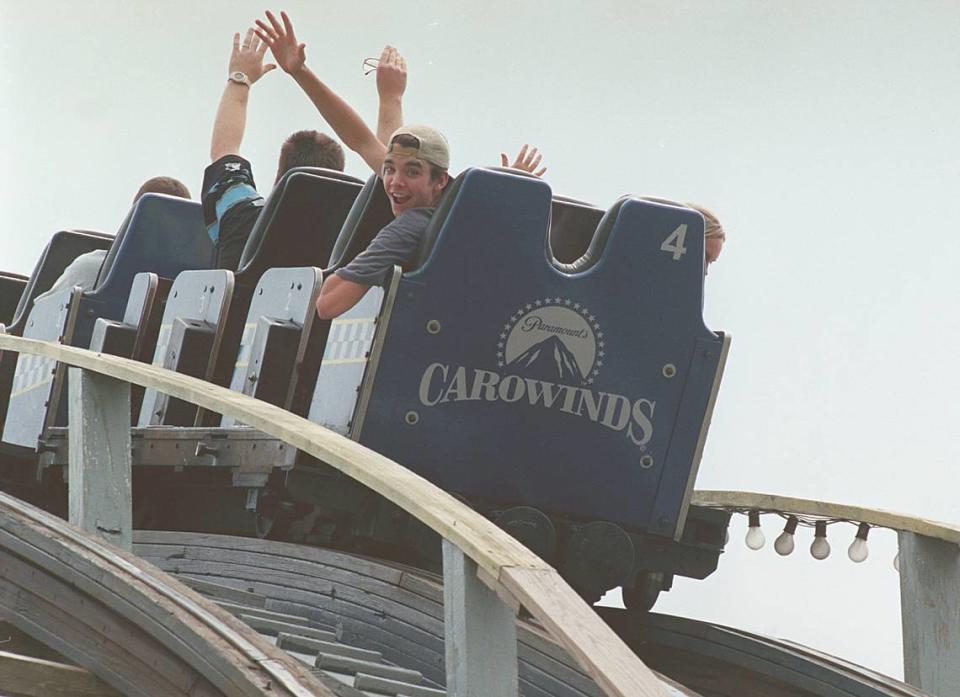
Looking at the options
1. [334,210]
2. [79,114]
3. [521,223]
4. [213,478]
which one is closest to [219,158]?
[334,210]

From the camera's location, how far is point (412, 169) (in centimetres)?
330

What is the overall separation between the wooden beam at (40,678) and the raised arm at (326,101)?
68.1 inches

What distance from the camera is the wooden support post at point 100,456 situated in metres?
2.51

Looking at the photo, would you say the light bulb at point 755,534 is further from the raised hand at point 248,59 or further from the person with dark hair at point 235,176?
the raised hand at point 248,59

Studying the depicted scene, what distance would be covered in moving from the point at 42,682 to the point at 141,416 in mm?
1946

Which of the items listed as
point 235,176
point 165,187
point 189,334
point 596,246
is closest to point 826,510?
point 596,246

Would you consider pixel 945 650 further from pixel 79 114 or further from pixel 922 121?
pixel 79 114

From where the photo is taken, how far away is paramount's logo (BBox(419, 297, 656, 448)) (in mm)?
3213

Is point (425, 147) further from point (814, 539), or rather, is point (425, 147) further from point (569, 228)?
point (814, 539)

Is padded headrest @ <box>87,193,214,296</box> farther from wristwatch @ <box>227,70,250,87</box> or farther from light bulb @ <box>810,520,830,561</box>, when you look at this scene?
light bulb @ <box>810,520,830,561</box>

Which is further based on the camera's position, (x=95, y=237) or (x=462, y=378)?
(x=95, y=237)

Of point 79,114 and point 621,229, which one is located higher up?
point 79,114

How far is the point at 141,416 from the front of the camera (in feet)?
13.3

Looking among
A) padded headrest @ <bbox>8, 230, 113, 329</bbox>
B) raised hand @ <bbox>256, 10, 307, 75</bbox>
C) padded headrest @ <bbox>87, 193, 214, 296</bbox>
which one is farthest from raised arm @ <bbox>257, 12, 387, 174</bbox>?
padded headrest @ <bbox>8, 230, 113, 329</bbox>
